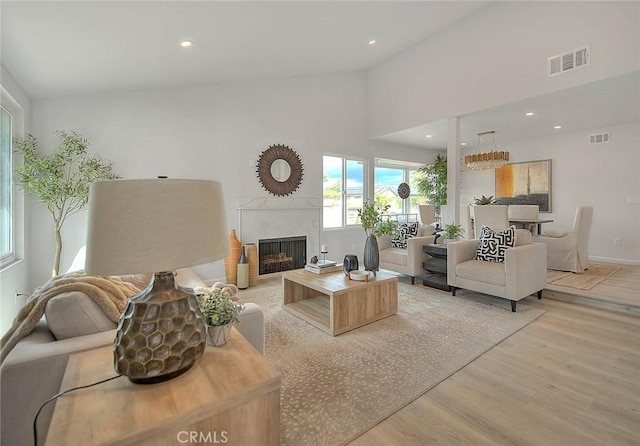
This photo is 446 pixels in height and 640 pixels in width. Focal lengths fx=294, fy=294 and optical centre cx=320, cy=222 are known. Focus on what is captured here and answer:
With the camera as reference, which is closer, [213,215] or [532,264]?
[213,215]

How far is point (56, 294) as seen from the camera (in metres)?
1.38

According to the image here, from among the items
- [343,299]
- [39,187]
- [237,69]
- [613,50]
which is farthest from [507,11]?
[39,187]

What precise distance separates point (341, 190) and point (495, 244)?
10.4ft

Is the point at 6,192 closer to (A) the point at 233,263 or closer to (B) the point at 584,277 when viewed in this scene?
(A) the point at 233,263

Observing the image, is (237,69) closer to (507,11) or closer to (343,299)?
(343,299)

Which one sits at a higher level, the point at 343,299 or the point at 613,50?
the point at 613,50

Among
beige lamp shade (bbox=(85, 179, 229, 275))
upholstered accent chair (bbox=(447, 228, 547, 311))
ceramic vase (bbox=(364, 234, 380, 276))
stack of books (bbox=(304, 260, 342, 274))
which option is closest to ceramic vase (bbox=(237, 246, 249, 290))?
stack of books (bbox=(304, 260, 342, 274))

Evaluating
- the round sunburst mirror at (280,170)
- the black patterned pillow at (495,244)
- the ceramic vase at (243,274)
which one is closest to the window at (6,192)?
the ceramic vase at (243,274)

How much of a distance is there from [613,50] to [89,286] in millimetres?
5150

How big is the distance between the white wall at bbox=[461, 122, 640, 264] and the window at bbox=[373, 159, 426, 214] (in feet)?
8.25

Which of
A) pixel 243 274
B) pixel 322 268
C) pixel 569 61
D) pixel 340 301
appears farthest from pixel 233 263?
pixel 569 61

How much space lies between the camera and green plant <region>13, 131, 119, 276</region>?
9.71ft

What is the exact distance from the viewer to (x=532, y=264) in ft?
11.1

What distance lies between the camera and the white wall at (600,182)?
205 inches
